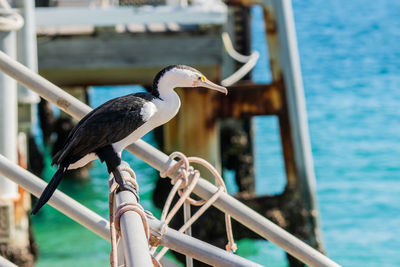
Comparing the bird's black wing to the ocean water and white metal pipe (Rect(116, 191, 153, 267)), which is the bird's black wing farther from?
the ocean water

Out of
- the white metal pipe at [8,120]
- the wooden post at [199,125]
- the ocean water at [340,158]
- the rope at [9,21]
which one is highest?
the rope at [9,21]

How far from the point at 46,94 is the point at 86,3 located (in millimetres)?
7166

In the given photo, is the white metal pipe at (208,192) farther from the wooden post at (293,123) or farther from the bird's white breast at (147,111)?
the wooden post at (293,123)

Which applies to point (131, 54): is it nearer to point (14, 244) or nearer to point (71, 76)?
point (71, 76)

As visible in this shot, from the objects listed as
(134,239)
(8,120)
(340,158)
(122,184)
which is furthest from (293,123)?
(340,158)

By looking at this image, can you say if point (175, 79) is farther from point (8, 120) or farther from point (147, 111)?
point (8, 120)

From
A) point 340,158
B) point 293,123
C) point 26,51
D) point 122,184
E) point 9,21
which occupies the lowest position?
point 340,158

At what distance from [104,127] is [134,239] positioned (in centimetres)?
102

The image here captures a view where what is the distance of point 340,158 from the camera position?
21469 millimetres

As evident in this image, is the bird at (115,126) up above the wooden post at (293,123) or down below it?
above

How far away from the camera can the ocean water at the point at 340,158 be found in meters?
13.0

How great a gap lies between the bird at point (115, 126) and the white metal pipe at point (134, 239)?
2.20ft

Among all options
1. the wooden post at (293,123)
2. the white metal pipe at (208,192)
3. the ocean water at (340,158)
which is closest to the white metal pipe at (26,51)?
the wooden post at (293,123)

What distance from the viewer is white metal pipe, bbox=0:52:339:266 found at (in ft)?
9.30
